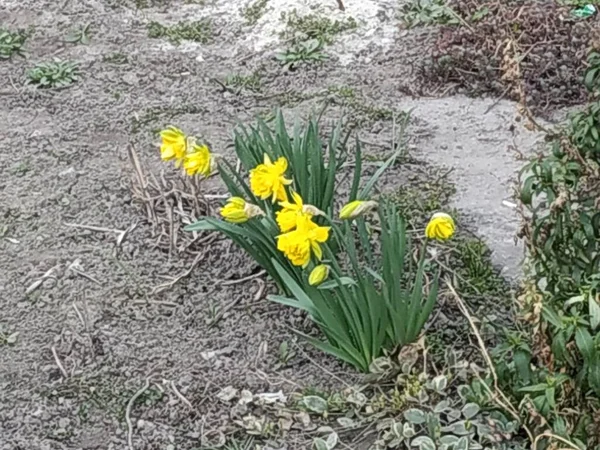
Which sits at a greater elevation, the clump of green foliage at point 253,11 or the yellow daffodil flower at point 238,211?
the yellow daffodil flower at point 238,211

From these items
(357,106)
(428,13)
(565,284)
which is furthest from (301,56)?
(565,284)

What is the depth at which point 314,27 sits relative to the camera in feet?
16.4

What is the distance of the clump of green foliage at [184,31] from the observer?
201 inches

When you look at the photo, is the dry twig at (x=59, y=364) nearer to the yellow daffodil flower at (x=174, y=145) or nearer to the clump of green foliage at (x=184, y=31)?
the yellow daffodil flower at (x=174, y=145)

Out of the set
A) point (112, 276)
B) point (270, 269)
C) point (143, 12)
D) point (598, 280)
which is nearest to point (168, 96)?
point (143, 12)

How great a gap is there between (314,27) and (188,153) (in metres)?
2.17

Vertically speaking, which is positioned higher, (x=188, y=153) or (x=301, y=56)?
(x=188, y=153)

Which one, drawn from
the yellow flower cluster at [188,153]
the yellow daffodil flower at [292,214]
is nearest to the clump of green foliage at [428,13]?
the yellow flower cluster at [188,153]

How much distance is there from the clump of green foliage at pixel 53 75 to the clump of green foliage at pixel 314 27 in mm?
979

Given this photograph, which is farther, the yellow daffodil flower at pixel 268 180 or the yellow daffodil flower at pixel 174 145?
the yellow daffodil flower at pixel 174 145

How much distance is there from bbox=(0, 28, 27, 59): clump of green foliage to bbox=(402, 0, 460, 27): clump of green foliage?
1814 millimetres

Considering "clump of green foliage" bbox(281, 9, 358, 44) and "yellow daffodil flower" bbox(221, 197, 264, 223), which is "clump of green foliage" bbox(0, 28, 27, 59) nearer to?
"clump of green foliage" bbox(281, 9, 358, 44)

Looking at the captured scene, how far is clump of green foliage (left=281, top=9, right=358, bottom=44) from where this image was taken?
4.96 m

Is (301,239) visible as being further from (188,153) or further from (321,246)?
(188,153)
